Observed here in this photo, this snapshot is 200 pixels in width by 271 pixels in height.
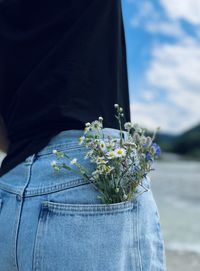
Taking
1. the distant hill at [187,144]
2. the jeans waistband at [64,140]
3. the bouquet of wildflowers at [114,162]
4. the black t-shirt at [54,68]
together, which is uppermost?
the distant hill at [187,144]

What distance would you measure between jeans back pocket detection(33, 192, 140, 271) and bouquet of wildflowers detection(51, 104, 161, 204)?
0.03 metres

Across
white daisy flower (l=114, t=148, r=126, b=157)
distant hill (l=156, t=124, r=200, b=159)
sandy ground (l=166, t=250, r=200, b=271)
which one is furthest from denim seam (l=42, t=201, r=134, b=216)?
distant hill (l=156, t=124, r=200, b=159)

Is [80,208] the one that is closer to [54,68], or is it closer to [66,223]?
[66,223]

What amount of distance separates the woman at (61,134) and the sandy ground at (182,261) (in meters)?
3.46

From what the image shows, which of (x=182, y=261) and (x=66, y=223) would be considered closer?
(x=66, y=223)

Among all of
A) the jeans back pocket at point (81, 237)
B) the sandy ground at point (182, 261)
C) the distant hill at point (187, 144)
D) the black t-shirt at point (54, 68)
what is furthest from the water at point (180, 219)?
the distant hill at point (187, 144)

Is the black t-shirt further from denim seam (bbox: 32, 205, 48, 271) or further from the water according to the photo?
the water

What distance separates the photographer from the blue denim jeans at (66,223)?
90cm

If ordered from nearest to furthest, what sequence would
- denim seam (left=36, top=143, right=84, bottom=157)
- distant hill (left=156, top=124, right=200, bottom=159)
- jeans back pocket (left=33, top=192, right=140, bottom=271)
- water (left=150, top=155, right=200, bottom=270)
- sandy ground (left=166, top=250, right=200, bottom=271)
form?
jeans back pocket (left=33, top=192, right=140, bottom=271) → denim seam (left=36, top=143, right=84, bottom=157) → sandy ground (left=166, top=250, right=200, bottom=271) → water (left=150, top=155, right=200, bottom=270) → distant hill (left=156, top=124, right=200, bottom=159)

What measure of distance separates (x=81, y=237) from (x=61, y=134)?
9.0 inches

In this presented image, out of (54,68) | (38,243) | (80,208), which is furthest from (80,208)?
(54,68)

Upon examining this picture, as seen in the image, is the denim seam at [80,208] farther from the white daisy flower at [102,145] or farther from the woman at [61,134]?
the white daisy flower at [102,145]

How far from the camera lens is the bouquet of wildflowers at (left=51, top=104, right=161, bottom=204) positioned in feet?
3.07

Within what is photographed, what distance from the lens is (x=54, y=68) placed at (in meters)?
1.04
